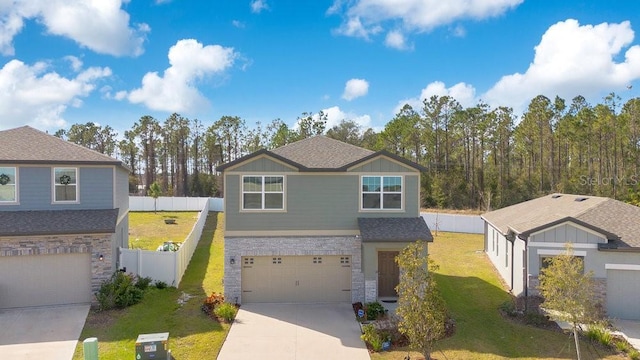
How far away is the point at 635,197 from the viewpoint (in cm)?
3156

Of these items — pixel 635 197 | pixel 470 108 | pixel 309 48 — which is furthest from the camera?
pixel 470 108

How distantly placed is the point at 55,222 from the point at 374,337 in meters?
12.0

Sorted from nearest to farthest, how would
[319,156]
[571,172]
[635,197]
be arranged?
[319,156] → [635,197] → [571,172]

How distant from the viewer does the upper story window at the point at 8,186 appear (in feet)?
48.0

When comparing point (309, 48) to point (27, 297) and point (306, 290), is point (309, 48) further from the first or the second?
point (27, 297)

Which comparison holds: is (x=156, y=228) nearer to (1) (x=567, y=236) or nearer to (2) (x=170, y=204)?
(2) (x=170, y=204)

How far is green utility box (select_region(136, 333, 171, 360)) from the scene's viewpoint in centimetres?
1037

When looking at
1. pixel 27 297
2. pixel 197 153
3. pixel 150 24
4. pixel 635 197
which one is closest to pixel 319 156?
pixel 150 24

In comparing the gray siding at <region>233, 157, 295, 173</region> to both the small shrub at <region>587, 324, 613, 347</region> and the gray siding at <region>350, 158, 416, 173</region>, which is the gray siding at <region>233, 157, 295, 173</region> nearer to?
the gray siding at <region>350, 158, 416, 173</region>

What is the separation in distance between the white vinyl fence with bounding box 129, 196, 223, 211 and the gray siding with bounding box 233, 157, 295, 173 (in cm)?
2684

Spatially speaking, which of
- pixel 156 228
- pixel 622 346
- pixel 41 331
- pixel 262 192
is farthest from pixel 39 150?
pixel 622 346

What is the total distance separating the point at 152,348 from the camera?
34.3ft

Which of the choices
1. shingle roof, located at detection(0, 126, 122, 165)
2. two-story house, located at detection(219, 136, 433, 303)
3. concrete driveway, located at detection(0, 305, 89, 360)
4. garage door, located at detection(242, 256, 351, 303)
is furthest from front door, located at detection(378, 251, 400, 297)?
shingle roof, located at detection(0, 126, 122, 165)

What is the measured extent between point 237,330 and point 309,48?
50.4ft
